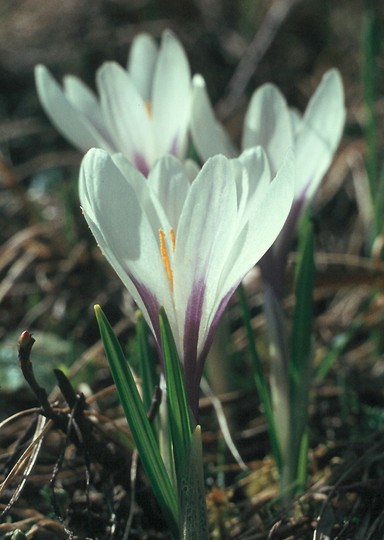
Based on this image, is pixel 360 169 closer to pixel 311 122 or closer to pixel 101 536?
pixel 311 122

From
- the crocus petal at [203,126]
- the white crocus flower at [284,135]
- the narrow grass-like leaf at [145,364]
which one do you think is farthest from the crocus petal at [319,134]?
the narrow grass-like leaf at [145,364]

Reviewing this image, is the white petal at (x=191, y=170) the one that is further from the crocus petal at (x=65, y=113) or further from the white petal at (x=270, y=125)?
the crocus petal at (x=65, y=113)

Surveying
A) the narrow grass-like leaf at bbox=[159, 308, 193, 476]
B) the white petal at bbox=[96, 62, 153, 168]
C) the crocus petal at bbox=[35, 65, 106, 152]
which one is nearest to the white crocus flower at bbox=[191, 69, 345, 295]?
the white petal at bbox=[96, 62, 153, 168]

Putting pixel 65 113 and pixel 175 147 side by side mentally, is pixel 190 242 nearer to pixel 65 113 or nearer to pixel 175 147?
pixel 175 147

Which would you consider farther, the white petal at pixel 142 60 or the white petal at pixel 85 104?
the white petal at pixel 142 60

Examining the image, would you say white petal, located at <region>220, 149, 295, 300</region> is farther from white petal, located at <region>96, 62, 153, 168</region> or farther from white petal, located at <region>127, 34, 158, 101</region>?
white petal, located at <region>127, 34, 158, 101</region>
